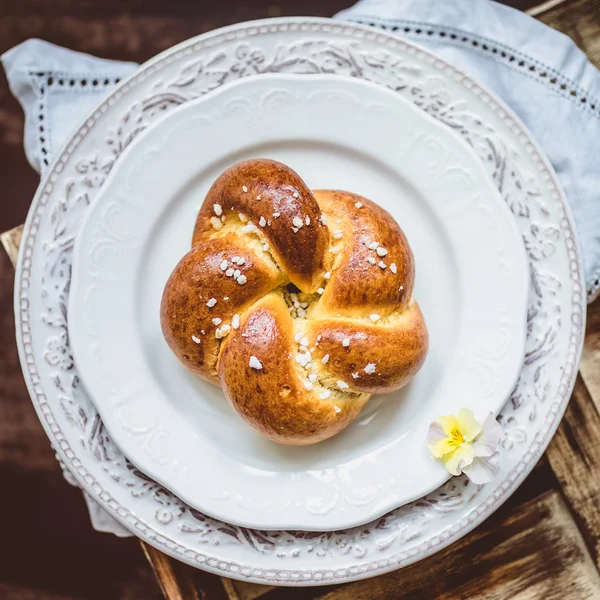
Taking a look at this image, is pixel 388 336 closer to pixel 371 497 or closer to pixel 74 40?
pixel 371 497

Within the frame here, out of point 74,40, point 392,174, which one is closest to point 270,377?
point 392,174

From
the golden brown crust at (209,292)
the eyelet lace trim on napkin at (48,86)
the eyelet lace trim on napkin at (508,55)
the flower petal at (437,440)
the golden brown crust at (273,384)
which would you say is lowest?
the flower petal at (437,440)

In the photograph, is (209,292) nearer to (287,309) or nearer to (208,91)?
(287,309)

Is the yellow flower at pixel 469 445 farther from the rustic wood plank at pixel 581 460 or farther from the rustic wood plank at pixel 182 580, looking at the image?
the rustic wood plank at pixel 182 580

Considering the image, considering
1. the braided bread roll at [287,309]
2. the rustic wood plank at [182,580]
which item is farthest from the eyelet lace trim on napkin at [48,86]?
the rustic wood plank at [182,580]

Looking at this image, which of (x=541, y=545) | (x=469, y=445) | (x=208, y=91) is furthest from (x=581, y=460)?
(x=208, y=91)
